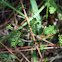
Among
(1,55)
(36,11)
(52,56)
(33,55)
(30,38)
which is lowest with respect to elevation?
(52,56)

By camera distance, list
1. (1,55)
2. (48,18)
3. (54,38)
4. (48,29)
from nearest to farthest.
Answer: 1. (48,29)
2. (1,55)
3. (54,38)
4. (48,18)

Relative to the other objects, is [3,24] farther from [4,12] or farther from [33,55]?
[33,55]

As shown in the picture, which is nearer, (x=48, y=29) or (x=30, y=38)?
(x=48, y=29)

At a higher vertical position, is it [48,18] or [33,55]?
[48,18]

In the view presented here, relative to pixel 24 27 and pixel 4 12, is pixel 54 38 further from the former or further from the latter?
pixel 4 12

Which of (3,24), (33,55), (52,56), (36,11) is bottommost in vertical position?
(52,56)

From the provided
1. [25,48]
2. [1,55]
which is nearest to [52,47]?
[25,48]

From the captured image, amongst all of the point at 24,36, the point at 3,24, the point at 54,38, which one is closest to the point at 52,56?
the point at 54,38

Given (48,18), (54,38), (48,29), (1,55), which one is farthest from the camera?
(48,18)

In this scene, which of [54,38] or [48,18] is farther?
[48,18]
